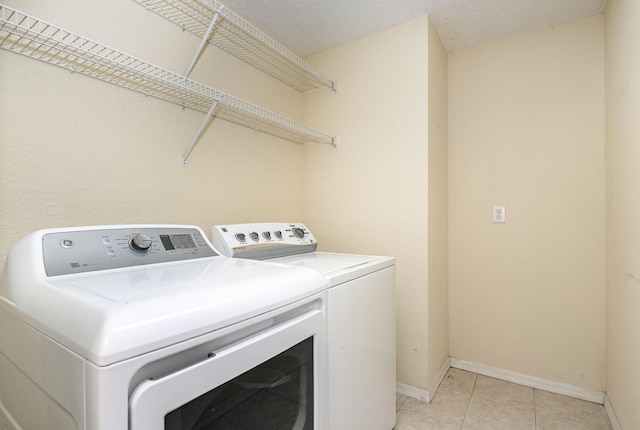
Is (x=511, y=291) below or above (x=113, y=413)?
below

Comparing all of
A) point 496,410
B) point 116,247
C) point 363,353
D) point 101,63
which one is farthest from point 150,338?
point 496,410

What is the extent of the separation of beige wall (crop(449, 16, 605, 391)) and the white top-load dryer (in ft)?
3.28

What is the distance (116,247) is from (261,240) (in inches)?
24.8

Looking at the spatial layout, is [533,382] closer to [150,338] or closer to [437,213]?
[437,213]

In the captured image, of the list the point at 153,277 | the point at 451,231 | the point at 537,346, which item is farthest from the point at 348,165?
the point at 537,346

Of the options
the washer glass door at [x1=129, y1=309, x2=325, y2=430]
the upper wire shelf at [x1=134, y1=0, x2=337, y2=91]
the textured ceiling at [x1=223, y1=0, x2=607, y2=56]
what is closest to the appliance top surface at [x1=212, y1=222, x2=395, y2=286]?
the washer glass door at [x1=129, y1=309, x2=325, y2=430]

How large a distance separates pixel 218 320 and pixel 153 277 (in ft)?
1.00

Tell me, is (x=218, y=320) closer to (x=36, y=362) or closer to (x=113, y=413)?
(x=113, y=413)

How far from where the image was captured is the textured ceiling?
69.4 inches

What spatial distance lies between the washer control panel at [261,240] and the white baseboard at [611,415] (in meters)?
1.74

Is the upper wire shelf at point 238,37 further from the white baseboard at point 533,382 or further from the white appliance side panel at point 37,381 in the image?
the white baseboard at point 533,382

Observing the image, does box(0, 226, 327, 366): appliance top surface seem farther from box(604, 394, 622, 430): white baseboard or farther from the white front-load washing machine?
box(604, 394, 622, 430): white baseboard

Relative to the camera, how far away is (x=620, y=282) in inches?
60.0

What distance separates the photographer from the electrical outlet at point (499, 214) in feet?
6.94
